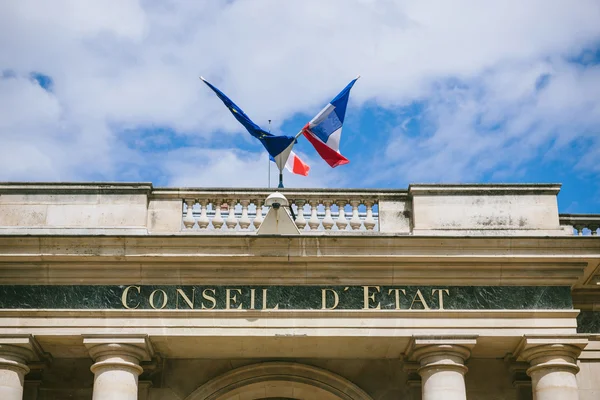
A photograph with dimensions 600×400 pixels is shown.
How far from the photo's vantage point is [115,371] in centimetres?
2480

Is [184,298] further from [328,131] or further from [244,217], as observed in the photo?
[328,131]

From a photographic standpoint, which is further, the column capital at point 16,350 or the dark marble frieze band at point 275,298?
the dark marble frieze band at point 275,298

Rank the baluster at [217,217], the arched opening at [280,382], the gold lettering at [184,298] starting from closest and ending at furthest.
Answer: the gold lettering at [184,298] < the baluster at [217,217] < the arched opening at [280,382]

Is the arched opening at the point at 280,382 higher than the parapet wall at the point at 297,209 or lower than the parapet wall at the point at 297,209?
lower

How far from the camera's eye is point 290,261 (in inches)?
998

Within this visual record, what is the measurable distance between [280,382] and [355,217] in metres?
4.20

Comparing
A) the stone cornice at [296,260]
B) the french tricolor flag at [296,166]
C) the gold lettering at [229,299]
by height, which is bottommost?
the gold lettering at [229,299]

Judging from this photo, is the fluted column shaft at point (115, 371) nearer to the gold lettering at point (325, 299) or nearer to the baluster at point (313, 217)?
the gold lettering at point (325, 299)

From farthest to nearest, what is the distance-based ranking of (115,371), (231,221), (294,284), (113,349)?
(231,221)
(294,284)
(113,349)
(115,371)

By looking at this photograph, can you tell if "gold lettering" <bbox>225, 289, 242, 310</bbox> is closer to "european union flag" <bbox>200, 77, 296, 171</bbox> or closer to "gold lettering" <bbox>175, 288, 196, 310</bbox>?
"gold lettering" <bbox>175, 288, 196, 310</bbox>

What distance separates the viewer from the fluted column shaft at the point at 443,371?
81.3ft

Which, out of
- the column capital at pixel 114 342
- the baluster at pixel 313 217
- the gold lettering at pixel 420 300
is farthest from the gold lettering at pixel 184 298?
the gold lettering at pixel 420 300

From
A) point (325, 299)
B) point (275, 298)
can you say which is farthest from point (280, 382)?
point (325, 299)

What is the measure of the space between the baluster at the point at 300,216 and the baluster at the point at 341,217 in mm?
741
